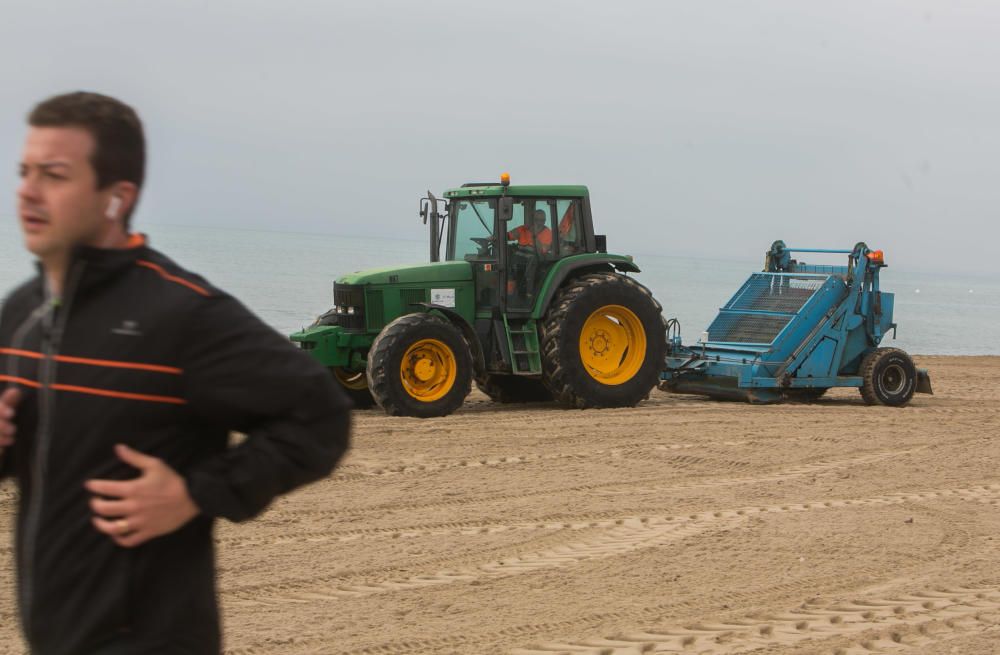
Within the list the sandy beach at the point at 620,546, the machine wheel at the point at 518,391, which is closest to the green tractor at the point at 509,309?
the machine wheel at the point at 518,391

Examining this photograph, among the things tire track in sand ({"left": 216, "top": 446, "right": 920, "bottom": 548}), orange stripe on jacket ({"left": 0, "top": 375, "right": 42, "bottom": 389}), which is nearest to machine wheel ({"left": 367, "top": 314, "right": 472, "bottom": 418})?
tire track in sand ({"left": 216, "top": 446, "right": 920, "bottom": 548})

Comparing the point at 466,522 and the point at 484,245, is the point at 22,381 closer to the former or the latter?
the point at 466,522

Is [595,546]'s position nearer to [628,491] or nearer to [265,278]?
[628,491]

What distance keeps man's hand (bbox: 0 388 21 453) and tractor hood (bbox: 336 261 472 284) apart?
31.2ft

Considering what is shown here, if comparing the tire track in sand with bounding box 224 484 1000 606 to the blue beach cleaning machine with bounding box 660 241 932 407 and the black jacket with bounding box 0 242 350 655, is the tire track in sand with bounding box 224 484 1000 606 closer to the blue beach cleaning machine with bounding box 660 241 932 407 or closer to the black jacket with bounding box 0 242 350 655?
the black jacket with bounding box 0 242 350 655

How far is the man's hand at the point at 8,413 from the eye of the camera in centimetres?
199

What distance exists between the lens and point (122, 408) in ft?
6.46

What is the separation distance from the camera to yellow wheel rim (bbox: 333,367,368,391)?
11812mm

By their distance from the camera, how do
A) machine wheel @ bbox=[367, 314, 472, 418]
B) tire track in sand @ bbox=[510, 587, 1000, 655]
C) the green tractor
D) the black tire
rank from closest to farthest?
tire track in sand @ bbox=[510, 587, 1000, 655], machine wheel @ bbox=[367, 314, 472, 418], the green tractor, the black tire

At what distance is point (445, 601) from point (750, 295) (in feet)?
28.4

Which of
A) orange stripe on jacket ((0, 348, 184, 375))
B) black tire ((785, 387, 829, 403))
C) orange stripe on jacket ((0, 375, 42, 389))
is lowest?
black tire ((785, 387, 829, 403))

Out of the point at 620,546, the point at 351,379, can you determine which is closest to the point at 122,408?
the point at 620,546

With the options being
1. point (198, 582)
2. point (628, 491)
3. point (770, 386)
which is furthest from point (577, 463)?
point (198, 582)

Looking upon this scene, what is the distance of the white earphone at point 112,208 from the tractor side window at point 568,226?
10043mm
